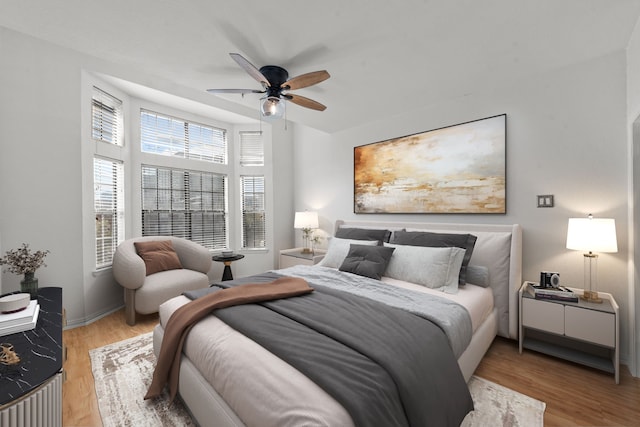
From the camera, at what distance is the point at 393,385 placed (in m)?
1.11

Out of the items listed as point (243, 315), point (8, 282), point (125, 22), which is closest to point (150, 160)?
point (8, 282)

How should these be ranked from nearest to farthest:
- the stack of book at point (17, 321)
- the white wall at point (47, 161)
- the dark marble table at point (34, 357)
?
the dark marble table at point (34, 357), the stack of book at point (17, 321), the white wall at point (47, 161)

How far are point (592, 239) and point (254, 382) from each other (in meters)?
2.56

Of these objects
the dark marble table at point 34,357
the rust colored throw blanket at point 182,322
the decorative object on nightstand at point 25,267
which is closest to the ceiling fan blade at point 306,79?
the rust colored throw blanket at point 182,322

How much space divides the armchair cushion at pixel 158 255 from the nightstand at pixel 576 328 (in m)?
3.92

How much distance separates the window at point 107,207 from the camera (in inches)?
128

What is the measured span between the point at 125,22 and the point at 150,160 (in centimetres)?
237

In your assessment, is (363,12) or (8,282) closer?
(363,12)

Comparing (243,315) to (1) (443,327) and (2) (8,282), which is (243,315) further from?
(2) (8,282)

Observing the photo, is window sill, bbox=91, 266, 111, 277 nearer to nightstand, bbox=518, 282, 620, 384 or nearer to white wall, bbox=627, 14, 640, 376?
nightstand, bbox=518, 282, 620, 384

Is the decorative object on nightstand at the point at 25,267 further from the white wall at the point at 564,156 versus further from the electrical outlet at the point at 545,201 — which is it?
the electrical outlet at the point at 545,201

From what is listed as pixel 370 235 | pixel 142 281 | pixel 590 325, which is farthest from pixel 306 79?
pixel 590 325

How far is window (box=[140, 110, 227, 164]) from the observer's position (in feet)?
12.7

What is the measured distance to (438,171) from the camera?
10.3 ft
